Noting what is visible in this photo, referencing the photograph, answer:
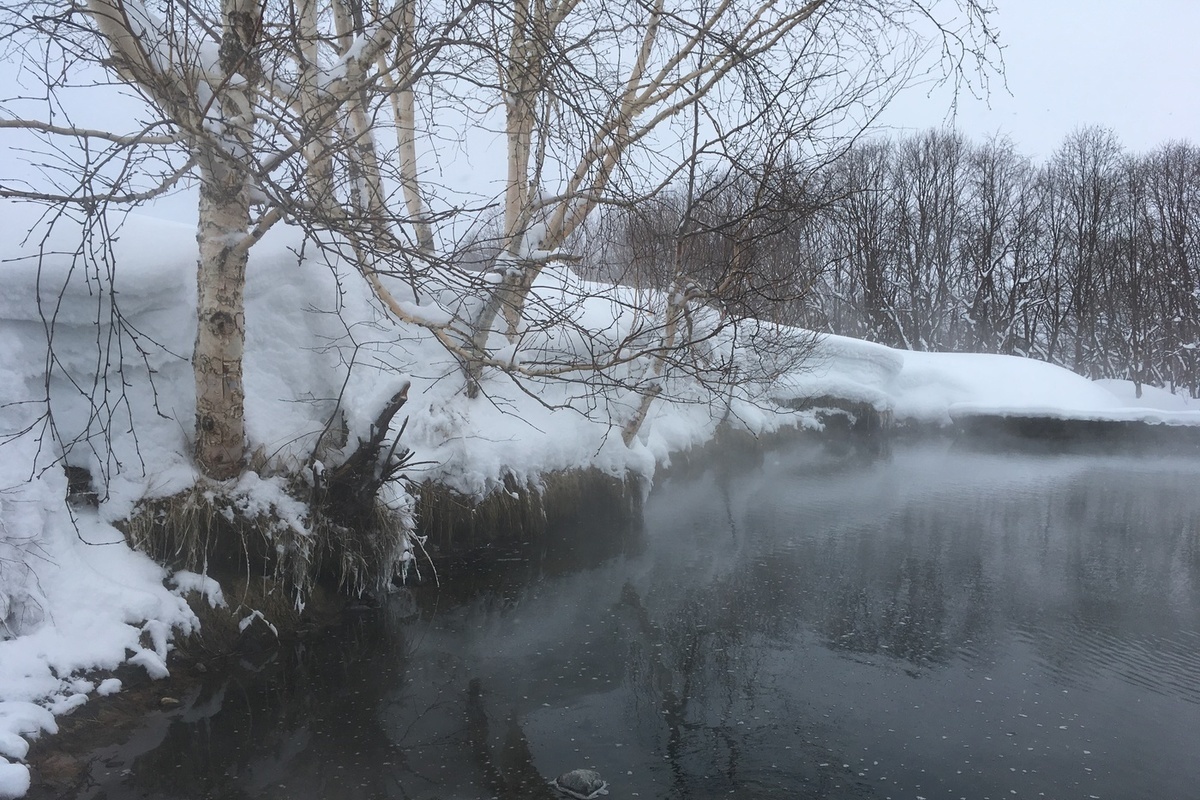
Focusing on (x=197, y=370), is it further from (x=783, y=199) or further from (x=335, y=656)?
(x=783, y=199)

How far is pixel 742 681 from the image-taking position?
5.95 m

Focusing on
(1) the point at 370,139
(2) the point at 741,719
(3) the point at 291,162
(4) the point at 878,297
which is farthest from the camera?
(4) the point at 878,297

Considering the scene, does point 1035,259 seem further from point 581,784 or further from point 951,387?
point 581,784

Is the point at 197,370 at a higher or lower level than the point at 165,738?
higher

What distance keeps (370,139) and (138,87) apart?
1948 millimetres

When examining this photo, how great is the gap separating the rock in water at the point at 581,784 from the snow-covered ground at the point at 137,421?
79.4 inches

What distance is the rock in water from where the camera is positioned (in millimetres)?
4449

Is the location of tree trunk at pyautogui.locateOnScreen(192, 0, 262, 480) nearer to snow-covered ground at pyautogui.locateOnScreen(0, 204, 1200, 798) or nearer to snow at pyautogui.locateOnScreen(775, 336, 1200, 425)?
snow-covered ground at pyautogui.locateOnScreen(0, 204, 1200, 798)

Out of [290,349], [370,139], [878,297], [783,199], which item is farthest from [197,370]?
[878,297]

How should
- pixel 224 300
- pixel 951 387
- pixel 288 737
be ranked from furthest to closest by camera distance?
1. pixel 951 387
2. pixel 224 300
3. pixel 288 737

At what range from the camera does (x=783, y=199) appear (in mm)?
5492

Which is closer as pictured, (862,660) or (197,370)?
(197,370)

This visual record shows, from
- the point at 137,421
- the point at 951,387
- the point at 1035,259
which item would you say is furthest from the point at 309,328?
the point at 1035,259

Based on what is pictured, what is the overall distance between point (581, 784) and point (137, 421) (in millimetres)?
4139
